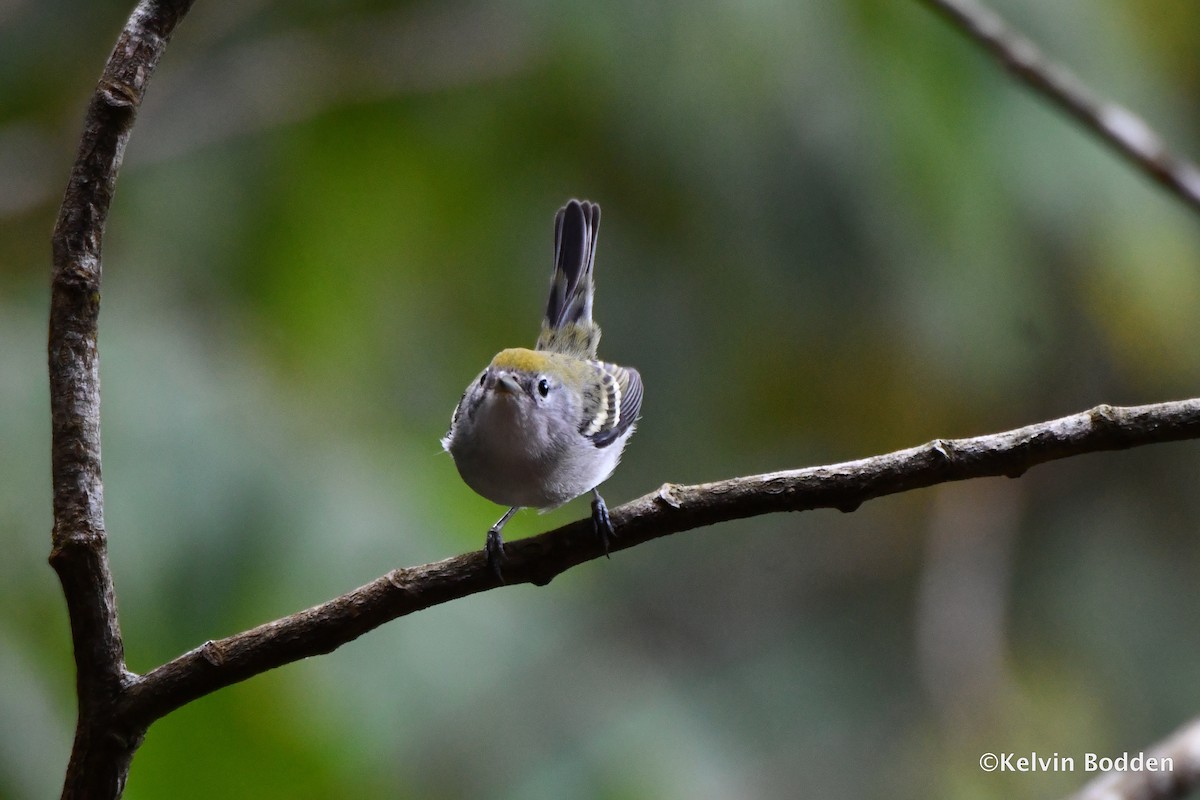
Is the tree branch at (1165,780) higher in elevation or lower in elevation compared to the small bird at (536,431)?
lower

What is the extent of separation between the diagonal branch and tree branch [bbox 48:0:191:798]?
77 millimetres

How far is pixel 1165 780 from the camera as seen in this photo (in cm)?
140

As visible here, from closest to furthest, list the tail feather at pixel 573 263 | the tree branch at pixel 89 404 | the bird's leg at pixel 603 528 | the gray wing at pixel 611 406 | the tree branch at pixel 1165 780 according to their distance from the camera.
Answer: the tree branch at pixel 1165 780 → the tree branch at pixel 89 404 → the bird's leg at pixel 603 528 → the gray wing at pixel 611 406 → the tail feather at pixel 573 263

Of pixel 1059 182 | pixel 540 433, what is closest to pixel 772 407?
pixel 1059 182

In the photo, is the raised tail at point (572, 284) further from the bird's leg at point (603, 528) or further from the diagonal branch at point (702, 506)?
the diagonal branch at point (702, 506)

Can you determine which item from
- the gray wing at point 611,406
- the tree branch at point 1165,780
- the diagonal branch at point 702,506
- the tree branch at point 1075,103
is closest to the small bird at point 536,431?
the gray wing at point 611,406

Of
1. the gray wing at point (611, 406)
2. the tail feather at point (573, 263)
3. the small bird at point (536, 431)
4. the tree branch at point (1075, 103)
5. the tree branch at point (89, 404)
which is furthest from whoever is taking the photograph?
the tail feather at point (573, 263)

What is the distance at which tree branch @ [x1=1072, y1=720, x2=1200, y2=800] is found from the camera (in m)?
1.38

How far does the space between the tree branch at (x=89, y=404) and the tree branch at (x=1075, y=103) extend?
2.14 metres

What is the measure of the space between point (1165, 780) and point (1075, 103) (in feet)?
6.72

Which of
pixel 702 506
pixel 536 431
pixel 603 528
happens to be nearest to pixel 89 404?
pixel 603 528

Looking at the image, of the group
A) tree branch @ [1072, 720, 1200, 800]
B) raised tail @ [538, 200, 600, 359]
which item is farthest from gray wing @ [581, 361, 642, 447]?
tree branch @ [1072, 720, 1200, 800]

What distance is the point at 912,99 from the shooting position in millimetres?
4754

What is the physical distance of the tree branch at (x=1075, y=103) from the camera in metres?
2.72
